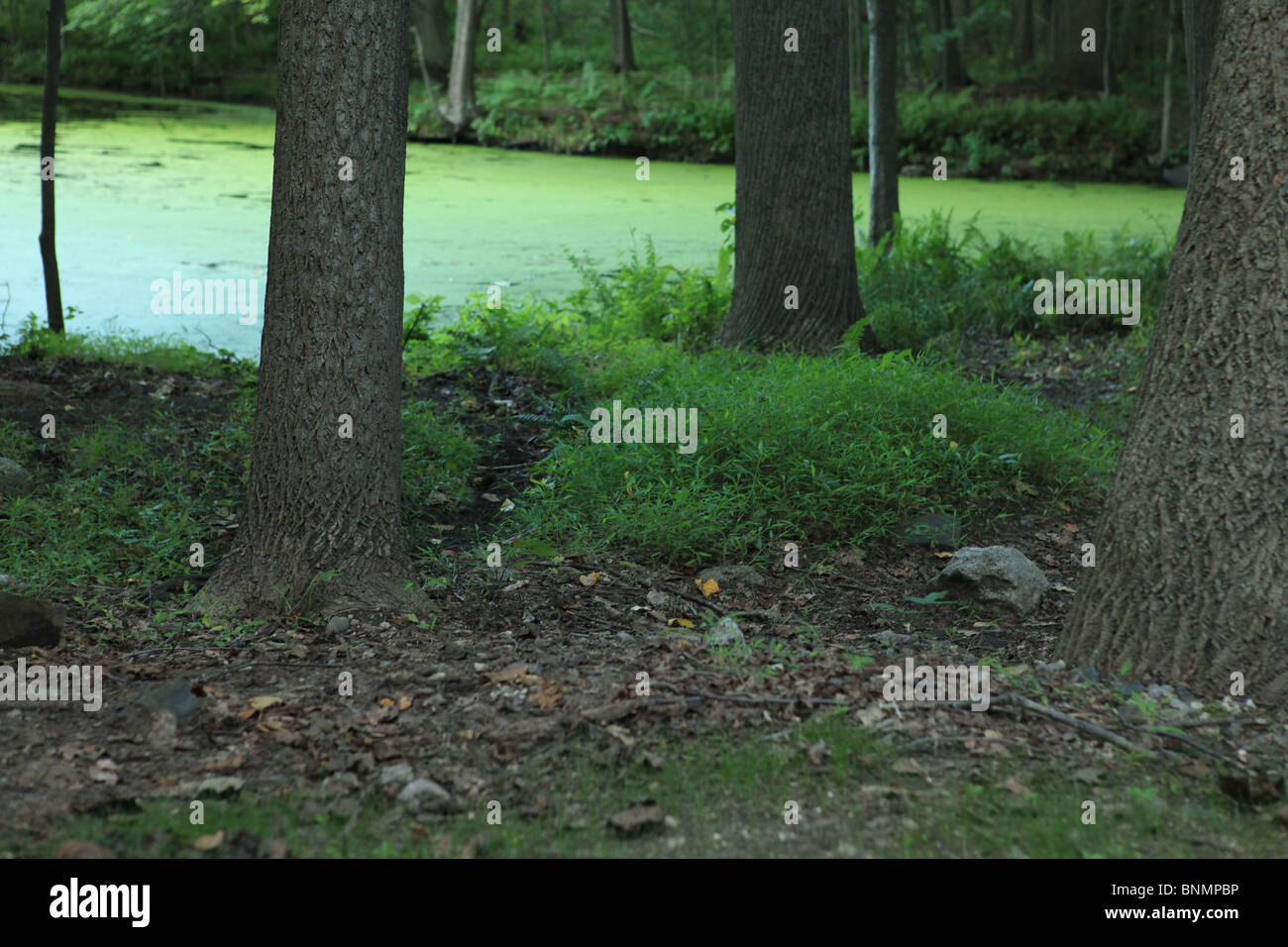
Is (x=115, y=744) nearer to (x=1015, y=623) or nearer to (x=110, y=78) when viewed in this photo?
(x=1015, y=623)

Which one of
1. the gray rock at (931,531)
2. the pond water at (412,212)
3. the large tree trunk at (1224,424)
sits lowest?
the gray rock at (931,531)

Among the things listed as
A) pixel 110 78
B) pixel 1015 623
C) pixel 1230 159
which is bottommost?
pixel 1015 623

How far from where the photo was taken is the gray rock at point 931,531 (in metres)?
4.77

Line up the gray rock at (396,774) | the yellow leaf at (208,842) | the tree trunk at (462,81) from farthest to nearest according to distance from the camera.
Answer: the tree trunk at (462,81), the gray rock at (396,774), the yellow leaf at (208,842)

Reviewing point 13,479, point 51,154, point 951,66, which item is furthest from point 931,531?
point 951,66

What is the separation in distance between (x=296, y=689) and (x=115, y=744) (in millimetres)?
512

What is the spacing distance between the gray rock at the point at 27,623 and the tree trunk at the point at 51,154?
13.5ft

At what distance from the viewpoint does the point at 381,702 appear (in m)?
3.12

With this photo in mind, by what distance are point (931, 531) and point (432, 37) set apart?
24726mm

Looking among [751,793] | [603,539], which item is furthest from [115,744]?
[603,539]

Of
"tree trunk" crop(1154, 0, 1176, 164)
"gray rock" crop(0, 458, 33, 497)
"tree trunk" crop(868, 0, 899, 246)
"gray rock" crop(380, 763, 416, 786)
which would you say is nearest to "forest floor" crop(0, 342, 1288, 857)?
"gray rock" crop(380, 763, 416, 786)

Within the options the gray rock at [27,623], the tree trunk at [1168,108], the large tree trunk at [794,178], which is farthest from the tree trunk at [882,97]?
the tree trunk at [1168,108]

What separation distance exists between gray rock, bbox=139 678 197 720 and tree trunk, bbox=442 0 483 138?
19485mm

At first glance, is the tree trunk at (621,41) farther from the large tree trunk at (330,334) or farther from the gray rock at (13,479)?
the large tree trunk at (330,334)
